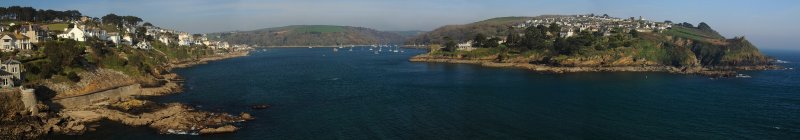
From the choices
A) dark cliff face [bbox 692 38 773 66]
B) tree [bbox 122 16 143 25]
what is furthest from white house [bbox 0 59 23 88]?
dark cliff face [bbox 692 38 773 66]

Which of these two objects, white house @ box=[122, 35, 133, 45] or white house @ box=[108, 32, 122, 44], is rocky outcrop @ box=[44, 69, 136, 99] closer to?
white house @ box=[108, 32, 122, 44]

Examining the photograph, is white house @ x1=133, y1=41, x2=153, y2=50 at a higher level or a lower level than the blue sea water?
higher

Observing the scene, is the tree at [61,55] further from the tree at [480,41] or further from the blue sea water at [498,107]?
the tree at [480,41]

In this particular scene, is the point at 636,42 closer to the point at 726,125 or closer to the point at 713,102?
the point at 713,102

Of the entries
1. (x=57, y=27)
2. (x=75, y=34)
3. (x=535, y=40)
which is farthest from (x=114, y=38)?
(x=535, y=40)

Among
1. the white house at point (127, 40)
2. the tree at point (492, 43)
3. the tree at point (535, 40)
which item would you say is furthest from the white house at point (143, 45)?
the tree at point (535, 40)

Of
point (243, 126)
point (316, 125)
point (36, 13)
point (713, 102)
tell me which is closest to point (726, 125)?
point (713, 102)
